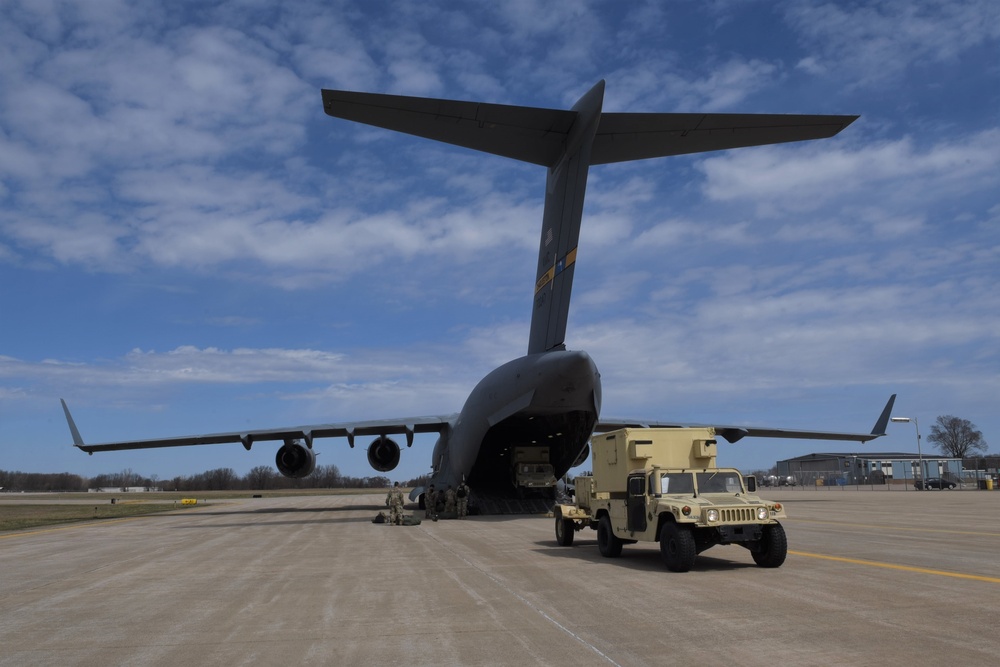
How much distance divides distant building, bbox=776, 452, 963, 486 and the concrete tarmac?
75300 mm

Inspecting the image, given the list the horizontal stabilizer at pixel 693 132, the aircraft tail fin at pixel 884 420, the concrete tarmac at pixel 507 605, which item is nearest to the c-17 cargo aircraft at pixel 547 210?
the horizontal stabilizer at pixel 693 132

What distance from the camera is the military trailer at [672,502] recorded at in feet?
34.7

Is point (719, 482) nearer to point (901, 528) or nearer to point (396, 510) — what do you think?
point (901, 528)

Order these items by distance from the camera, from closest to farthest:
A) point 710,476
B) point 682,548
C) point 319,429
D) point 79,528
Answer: point 682,548, point 710,476, point 79,528, point 319,429

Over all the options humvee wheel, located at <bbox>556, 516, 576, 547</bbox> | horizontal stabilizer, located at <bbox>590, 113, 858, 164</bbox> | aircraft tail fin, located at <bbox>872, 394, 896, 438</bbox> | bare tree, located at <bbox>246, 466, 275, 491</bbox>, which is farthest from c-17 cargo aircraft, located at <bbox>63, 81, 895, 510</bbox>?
bare tree, located at <bbox>246, 466, 275, 491</bbox>

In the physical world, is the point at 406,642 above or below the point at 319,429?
below

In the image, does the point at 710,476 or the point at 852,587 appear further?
the point at 710,476

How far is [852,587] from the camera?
894 centimetres

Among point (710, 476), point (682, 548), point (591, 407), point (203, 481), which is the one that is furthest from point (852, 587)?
point (203, 481)

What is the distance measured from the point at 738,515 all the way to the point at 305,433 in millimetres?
20207

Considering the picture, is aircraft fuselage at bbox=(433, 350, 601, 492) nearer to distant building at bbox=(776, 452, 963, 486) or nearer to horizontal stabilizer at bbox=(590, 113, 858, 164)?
horizontal stabilizer at bbox=(590, 113, 858, 164)

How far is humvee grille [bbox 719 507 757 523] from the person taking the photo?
1055 cm

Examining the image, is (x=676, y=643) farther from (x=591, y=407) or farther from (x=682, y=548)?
(x=591, y=407)

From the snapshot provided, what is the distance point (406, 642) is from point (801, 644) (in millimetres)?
3243
